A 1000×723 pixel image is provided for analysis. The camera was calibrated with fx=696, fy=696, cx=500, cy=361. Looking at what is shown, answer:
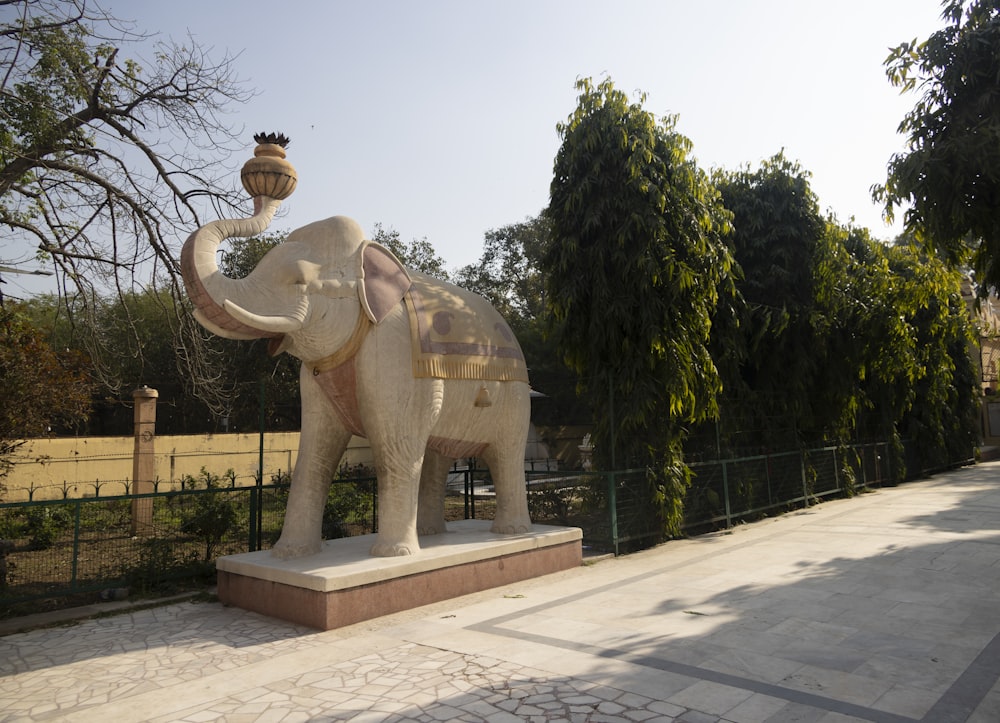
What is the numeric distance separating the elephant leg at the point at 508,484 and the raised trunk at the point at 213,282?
261 centimetres

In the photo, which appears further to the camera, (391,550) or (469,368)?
(469,368)

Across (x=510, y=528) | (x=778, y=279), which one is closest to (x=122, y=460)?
A: (x=510, y=528)

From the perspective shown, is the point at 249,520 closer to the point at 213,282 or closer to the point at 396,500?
the point at 396,500

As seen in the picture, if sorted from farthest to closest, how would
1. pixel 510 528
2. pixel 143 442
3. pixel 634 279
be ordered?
1. pixel 143 442
2. pixel 634 279
3. pixel 510 528

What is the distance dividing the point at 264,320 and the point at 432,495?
2846 millimetres

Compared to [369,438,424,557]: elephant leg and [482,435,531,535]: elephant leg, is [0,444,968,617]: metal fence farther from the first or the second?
[369,438,424,557]: elephant leg

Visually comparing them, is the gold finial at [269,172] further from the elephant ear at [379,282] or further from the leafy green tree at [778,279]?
the leafy green tree at [778,279]

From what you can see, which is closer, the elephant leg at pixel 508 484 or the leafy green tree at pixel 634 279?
the elephant leg at pixel 508 484

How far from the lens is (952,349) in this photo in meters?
18.5

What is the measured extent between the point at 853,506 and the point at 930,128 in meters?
7.76

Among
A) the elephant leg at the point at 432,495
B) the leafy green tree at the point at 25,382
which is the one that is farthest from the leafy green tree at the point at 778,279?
the leafy green tree at the point at 25,382

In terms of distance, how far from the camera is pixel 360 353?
5738mm

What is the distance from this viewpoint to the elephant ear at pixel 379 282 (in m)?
5.75

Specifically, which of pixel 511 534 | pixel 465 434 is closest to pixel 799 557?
pixel 511 534
